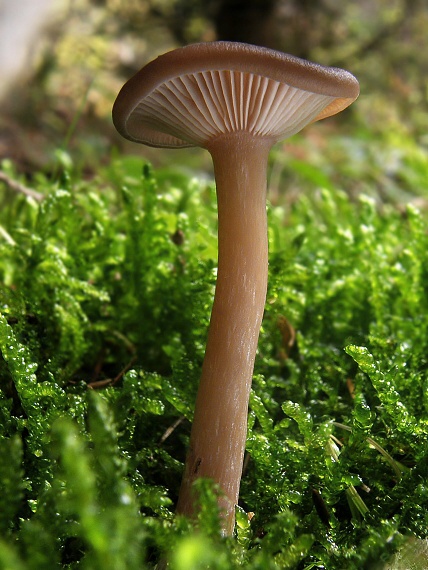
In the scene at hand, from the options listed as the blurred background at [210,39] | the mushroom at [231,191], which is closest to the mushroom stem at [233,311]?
the mushroom at [231,191]

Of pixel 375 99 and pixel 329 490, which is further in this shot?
pixel 375 99

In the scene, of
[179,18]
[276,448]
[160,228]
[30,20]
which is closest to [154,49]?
[179,18]

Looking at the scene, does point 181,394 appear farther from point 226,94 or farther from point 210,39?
point 210,39

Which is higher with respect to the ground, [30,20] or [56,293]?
[30,20]

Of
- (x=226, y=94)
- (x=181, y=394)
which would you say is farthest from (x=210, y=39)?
(x=181, y=394)

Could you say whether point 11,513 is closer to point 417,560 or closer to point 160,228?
point 417,560
